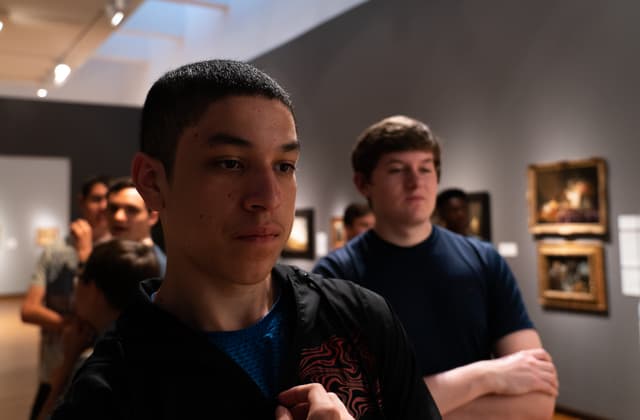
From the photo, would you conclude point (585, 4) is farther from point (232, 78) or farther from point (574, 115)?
point (232, 78)

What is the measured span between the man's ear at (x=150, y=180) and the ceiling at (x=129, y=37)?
6948 mm

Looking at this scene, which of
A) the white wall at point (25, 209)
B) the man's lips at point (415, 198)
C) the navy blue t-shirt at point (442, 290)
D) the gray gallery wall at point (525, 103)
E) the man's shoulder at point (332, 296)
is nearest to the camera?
the man's shoulder at point (332, 296)

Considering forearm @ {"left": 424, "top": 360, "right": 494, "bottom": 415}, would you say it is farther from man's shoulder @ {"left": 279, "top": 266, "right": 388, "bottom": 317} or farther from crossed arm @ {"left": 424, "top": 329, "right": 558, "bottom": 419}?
man's shoulder @ {"left": 279, "top": 266, "right": 388, "bottom": 317}

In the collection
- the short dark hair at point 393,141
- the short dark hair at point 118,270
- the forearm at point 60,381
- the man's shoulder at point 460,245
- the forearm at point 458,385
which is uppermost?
the short dark hair at point 393,141

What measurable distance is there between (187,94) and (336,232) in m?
9.33

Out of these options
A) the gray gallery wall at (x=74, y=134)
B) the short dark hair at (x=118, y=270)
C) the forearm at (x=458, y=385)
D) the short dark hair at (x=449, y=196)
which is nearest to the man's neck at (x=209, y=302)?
the forearm at (x=458, y=385)

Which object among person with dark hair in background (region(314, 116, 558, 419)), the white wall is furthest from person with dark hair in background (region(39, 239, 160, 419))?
the white wall

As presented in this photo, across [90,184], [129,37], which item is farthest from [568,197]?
[129,37]

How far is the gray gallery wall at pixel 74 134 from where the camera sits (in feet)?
49.1

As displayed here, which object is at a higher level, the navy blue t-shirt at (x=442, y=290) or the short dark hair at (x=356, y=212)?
the short dark hair at (x=356, y=212)

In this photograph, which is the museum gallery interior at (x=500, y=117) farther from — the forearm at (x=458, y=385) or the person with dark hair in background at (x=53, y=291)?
the forearm at (x=458, y=385)

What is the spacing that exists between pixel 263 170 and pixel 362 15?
9430mm

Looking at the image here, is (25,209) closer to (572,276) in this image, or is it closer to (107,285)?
(572,276)

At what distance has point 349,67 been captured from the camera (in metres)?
10.4
